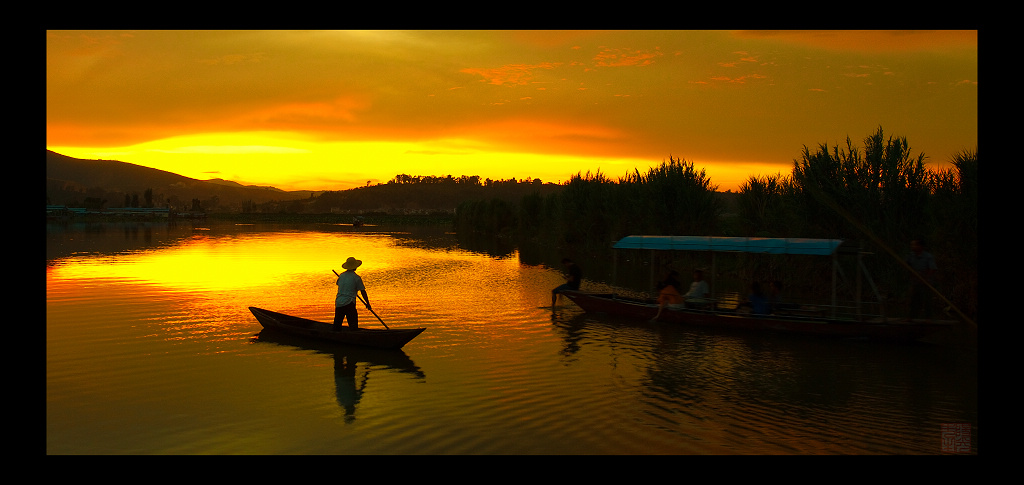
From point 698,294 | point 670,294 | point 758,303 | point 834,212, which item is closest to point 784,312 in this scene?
point 758,303

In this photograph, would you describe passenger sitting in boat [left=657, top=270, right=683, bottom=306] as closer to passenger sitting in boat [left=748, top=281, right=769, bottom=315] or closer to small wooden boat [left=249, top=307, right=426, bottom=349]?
passenger sitting in boat [left=748, top=281, right=769, bottom=315]

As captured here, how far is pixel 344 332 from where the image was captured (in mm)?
17078

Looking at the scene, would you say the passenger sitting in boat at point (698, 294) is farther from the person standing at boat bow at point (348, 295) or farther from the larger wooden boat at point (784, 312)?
the person standing at boat bow at point (348, 295)

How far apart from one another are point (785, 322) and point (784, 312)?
1443 millimetres

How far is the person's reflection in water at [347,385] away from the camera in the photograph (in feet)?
39.6

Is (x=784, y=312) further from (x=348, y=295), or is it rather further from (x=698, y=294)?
(x=348, y=295)

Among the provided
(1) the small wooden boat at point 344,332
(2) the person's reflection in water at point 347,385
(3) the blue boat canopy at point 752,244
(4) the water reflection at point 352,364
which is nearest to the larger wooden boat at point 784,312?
(3) the blue boat canopy at point 752,244

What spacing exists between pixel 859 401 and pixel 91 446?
43.1 feet

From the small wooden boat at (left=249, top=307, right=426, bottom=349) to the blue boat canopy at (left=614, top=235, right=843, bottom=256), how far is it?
9840 mm
